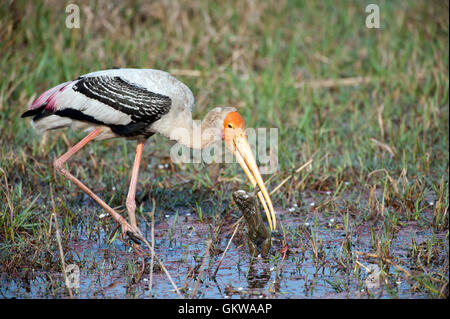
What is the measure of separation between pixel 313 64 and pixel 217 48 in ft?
3.67


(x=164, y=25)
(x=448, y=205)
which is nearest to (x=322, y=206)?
(x=448, y=205)

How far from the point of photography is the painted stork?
16.7ft

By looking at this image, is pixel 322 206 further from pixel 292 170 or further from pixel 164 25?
pixel 164 25

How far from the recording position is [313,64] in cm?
845

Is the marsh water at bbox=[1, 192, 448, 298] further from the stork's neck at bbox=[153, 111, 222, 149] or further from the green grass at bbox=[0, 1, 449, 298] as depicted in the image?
the stork's neck at bbox=[153, 111, 222, 149]

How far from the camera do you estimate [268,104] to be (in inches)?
293

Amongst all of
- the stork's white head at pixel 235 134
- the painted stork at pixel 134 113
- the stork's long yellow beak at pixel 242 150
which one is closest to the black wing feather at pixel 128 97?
the painted stork at pixel 134 113

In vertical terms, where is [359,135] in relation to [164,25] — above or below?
below

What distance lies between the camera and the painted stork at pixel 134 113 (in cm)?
508

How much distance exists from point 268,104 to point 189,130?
2368 mm

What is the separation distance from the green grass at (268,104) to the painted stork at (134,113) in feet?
1.79

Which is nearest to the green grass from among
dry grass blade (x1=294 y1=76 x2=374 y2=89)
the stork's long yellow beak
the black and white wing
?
dry grass blade (x1=294 y1=76 x2=374 y2=89)
